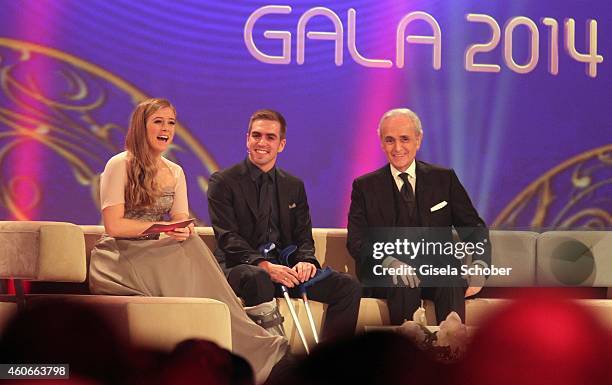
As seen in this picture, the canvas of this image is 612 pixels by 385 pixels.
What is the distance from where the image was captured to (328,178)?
15.2ft

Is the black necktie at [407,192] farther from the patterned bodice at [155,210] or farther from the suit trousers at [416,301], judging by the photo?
the patterned bodice at [155,210]

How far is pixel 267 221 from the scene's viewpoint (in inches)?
146

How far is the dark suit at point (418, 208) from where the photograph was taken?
3725mm

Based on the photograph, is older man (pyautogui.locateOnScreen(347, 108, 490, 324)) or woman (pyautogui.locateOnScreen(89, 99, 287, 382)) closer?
woman (pyautogui.locateOnScreen(89, 99, 287, 382))

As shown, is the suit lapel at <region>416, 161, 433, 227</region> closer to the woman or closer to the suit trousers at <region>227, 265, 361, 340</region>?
the suit trousers at <region>227, 265, 361, 340</region>

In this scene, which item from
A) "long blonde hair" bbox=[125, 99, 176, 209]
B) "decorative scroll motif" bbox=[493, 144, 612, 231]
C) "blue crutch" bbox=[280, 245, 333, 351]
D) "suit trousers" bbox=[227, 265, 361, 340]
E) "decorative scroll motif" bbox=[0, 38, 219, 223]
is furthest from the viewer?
"decorative scroll motif" bbox=[493, 144, 612, 231]

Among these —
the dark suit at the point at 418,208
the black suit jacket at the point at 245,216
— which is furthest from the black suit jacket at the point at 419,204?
the black suit jacket at the point at 245,216

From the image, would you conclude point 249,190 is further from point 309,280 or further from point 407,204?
point 407,204

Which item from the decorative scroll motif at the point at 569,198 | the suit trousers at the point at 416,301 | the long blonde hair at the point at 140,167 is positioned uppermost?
the long blonde hair at the point at 140,167

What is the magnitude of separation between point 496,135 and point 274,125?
1648 millimetres

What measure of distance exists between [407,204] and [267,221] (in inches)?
24.4

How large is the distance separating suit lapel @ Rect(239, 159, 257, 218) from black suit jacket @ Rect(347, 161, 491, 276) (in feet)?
1.45

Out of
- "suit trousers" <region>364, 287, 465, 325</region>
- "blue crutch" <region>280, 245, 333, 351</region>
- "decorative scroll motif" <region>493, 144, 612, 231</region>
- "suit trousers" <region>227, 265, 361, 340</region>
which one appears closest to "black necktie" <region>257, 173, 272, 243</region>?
"blue crutch" <region>280, 245, 333, 351</region>

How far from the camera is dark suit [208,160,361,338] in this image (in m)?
3.35
